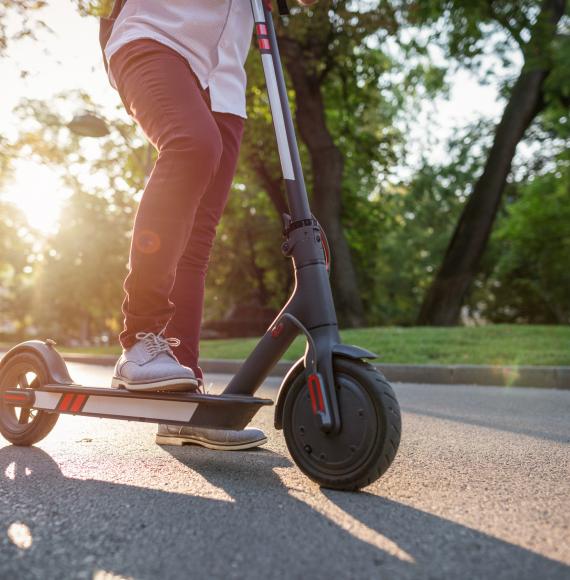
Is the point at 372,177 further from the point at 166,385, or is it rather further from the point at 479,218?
the point at 166,385

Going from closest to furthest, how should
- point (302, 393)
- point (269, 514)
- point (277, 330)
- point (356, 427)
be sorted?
point (269, 514) → point (356, 427) → point (302, 393) → point (277, 330)

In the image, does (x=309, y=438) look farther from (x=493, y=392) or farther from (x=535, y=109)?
(x=535, y=109)

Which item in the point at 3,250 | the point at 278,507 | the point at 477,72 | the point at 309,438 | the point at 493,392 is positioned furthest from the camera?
the point at 3,250

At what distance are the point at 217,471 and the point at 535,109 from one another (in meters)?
15.4

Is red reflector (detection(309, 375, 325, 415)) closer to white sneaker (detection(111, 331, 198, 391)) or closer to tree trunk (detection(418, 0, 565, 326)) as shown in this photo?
white sneaker (detection(111, 331, 198, 391))

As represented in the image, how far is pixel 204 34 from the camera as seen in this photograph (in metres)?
2.70

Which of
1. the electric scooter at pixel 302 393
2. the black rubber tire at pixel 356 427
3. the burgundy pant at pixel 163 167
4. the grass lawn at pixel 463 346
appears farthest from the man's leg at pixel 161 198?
the grass lawn at pixel 463 346

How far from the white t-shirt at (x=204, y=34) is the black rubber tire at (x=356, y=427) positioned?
124cm

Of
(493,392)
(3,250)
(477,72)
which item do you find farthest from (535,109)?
(3,250)

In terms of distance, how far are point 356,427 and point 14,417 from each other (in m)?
1.71

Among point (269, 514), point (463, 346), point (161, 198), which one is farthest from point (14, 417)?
point (463, 346)

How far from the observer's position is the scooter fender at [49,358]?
2945 mm

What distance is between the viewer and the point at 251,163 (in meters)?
18.6

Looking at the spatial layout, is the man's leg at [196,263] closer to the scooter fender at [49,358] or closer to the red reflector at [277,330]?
the scooter fender at [49,358]
